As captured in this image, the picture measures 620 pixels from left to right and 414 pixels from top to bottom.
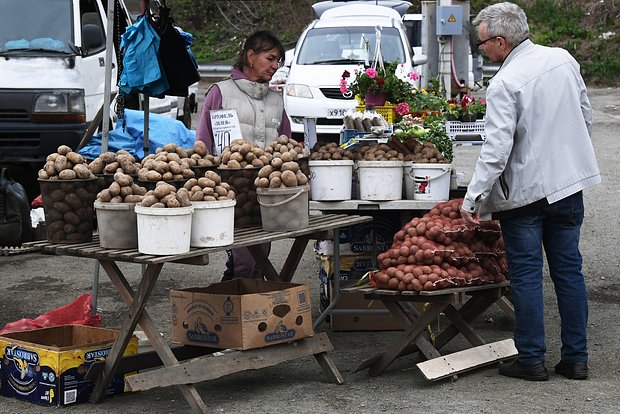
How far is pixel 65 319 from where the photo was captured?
6230 millimetres

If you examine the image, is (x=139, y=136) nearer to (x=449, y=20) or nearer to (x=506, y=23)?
(x=449, y=20)

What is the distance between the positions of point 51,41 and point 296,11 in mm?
20660

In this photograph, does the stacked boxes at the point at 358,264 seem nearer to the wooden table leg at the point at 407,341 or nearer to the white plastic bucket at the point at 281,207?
the wooden table leg at the point at 407,341

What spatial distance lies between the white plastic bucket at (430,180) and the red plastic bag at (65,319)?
2.01 metres

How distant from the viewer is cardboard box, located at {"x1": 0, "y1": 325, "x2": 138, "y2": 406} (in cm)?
547

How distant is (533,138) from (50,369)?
269cm

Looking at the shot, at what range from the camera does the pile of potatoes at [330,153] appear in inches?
255

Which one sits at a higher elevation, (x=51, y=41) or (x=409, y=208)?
(x=51, y=41)

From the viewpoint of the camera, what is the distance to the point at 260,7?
31.0 metres

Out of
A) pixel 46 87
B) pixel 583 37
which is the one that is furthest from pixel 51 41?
pixel 583 37

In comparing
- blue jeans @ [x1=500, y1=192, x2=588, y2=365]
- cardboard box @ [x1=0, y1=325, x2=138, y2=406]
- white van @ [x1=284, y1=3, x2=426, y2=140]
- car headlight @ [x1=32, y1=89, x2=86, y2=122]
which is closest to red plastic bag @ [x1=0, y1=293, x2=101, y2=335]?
cardboard box @ [x1=0, y1=325, x2=138, y2=406]

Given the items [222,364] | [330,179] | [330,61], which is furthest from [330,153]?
[330,61]

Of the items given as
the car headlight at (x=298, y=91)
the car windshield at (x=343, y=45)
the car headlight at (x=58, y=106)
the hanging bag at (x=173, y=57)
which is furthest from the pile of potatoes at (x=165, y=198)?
the car windshield at (x=343, y=45)

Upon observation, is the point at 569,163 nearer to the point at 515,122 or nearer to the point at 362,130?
the point at 515,122
